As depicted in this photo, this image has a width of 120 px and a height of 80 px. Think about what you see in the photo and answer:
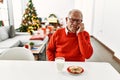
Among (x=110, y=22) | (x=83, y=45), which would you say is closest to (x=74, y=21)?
(x=83, y=45)

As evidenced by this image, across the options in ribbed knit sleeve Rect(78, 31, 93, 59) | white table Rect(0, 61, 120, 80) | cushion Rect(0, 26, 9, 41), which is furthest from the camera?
cushion Rect(0, 26, 9, 41)

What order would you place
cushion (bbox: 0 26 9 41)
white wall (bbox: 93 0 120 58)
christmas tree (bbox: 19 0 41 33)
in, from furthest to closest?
1. christmas tree (bbox: 19 0 41 33)
2. cushion (bbox: 0 26 9 41)
3. white wall (bbox: 93 0 120 58)

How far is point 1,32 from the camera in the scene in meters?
4.44

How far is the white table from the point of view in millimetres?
1223

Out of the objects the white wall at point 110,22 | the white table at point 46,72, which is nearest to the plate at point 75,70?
the white table at point 46,72

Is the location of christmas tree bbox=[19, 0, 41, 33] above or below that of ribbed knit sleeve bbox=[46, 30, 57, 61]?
above

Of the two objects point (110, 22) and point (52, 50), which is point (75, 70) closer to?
point (52, 50)

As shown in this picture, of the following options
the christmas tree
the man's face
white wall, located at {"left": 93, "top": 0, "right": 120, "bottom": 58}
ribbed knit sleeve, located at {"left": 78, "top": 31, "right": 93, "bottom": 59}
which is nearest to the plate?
ribbed knit sleeve, located at {"left": 78, "top": 31, "right": 93, "bottom": 59}

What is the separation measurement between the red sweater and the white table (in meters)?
0.36

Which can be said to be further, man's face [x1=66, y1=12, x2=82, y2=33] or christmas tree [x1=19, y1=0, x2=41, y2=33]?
christmas tree [x1=19, y1=0, x2=41, y2=33]

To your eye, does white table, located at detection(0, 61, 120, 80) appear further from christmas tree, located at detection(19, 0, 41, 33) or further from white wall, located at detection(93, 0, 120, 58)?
christmas tree, located at detection(19, 0, 41, 33)

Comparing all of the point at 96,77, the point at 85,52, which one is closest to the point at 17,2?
the point at 85,52

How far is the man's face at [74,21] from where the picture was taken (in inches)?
70.7

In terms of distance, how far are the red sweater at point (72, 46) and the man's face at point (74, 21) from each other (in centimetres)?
8
